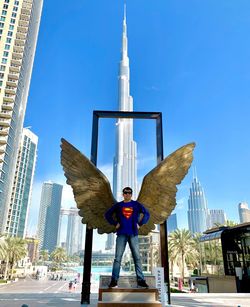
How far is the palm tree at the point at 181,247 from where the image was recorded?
1610 inches

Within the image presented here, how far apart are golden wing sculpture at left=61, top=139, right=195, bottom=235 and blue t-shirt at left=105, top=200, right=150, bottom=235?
0.46 meters

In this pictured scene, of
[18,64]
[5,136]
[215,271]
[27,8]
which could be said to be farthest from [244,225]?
[27,8]

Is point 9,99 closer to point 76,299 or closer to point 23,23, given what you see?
point 23,23

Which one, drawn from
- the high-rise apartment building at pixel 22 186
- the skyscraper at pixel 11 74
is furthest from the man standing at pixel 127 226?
the high-rise apartment building at pixel 22 186

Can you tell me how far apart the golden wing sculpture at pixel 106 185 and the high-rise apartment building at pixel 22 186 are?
3903 inches

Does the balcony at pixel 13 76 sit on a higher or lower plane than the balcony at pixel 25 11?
lower

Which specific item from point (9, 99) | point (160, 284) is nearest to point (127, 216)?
point (160, 284)

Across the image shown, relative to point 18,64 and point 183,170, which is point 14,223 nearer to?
point 18,64

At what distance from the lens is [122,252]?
5488 mm

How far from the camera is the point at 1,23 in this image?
73.1 m

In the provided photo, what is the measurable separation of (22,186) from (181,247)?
3270 inches

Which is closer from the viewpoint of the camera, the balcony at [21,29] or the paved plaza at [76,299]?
the paved plaza at [76,299]

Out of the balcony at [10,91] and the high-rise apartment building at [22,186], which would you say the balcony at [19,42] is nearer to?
the balcony at [10,91]

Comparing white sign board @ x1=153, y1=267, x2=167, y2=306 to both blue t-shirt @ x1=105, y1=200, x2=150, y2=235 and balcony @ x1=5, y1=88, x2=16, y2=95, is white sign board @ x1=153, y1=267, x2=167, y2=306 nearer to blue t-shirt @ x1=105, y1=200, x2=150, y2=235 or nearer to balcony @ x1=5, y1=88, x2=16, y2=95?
blue t-shirt @ x1=105, y1=200, x2=150, y2=235
